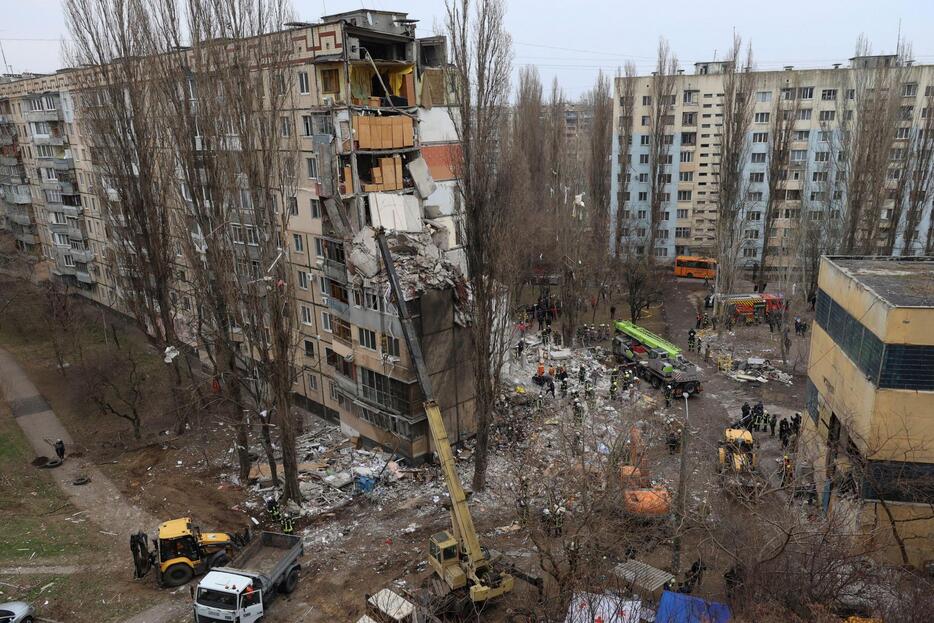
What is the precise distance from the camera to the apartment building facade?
13.9 m

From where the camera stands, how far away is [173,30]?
61.7 feet

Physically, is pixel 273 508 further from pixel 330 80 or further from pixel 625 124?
pixel 625 124

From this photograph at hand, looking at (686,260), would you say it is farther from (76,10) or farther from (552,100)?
(76,10)

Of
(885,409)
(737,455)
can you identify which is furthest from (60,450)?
(885,409)

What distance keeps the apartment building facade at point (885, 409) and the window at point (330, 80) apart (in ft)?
53.8

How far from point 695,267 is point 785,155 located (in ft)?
32.9

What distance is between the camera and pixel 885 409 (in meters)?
14.2

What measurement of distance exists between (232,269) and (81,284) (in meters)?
32.7

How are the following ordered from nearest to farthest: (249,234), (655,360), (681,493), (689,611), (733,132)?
(689,611)
(681,493)
(249,234)
(655,360)
(733,132)

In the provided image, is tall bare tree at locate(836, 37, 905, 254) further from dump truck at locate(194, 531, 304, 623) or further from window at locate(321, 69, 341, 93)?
dump truck at locate(194, 531, 304, 623)

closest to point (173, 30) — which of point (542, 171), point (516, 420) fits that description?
point (516, 420)

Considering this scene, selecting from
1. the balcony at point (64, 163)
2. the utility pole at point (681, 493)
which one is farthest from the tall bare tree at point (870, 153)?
the balcony at point (64, 163)

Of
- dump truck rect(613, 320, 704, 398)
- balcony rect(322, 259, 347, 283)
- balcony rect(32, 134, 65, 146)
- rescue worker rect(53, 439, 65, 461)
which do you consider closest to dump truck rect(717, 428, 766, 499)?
dump truck rect(613, 320, 704, 398)

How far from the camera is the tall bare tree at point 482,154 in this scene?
1722 centimetres
